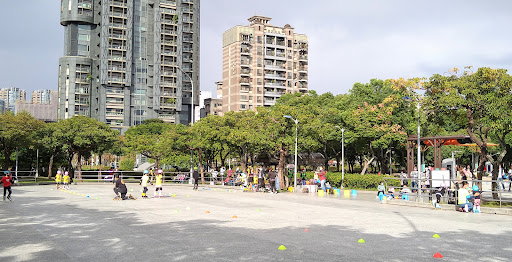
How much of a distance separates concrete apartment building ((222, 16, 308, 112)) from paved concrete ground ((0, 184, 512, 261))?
101 metres

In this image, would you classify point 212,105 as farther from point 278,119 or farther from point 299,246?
point 299,246

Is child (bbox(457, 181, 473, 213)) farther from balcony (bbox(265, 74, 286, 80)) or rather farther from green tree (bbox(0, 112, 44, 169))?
balcony (bbox(265, 74, 286, 80))

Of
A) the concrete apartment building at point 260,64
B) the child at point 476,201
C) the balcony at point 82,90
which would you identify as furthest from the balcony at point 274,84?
the child at point 476,201

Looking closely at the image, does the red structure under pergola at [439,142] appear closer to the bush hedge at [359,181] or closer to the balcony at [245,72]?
the bush hedge at [359,181]

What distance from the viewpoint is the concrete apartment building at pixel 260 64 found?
119 metres

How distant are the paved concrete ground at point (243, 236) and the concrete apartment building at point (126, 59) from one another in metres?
90.7

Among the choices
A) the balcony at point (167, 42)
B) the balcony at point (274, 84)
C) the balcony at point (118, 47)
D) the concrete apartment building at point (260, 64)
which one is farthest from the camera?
the balcony at point (274, 84)

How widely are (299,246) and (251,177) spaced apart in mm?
28353

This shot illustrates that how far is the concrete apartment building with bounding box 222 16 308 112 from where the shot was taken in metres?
119

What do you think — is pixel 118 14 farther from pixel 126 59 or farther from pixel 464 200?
pixel 464 200

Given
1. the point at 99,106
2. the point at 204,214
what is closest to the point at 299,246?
the point at 204,214

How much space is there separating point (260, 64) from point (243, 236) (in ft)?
361

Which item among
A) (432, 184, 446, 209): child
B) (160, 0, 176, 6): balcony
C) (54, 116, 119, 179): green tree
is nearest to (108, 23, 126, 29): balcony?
(160, 0, 176, 6): balcony

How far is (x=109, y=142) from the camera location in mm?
53781
